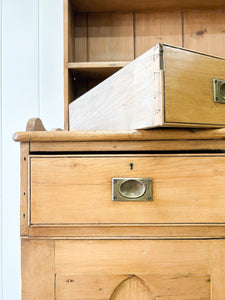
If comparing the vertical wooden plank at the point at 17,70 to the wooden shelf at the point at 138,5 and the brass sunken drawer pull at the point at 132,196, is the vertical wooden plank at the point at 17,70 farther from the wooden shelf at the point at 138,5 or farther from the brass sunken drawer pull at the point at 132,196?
the brass sunken drawer pull at the point at 132,196

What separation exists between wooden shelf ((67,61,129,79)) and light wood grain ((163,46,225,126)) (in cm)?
41

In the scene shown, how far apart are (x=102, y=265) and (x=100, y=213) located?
126mm

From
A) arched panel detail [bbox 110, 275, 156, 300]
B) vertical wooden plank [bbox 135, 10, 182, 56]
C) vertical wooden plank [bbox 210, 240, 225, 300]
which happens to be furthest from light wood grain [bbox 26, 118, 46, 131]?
vertical wooden plank [bbox 135, 10, 182, 56]

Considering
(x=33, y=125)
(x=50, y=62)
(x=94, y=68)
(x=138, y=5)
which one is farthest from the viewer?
(x=50, y=62)

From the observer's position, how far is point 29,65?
117 centimetres

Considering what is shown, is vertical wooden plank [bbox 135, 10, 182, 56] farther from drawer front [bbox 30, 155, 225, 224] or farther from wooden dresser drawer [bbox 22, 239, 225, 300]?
→ wooden dresser drawer [bbox 22, 239, 225, 300]

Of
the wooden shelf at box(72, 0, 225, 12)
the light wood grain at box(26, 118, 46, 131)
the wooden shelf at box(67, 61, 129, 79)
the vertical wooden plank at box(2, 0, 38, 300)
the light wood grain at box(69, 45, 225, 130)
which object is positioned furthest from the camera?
the vertical wooden plank at box(2, 0, 38, 300)

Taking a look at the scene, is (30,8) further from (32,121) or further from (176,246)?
(176,246)

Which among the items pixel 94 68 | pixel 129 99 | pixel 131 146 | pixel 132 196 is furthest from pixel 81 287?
pixel 94 68

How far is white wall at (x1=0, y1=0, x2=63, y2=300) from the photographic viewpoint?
1170 mm

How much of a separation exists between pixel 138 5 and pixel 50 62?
46cm

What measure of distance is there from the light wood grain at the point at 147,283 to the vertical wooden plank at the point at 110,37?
85cm

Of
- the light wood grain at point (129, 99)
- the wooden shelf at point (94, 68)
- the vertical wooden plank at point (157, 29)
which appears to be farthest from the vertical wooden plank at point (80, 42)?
the light wood grain at point (129, 99)

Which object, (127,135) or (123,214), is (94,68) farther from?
(123,214)
